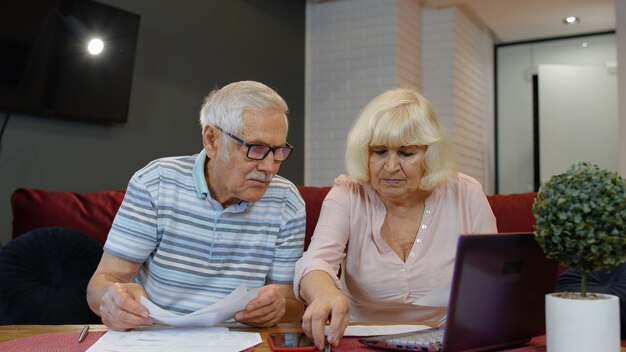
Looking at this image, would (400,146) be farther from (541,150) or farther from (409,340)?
(541,150)

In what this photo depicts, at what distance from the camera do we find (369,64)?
5.01 meters

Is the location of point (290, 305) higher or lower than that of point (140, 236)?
lower

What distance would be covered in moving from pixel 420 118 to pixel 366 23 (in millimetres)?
3540

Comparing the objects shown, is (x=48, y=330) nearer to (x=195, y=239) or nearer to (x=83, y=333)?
(x=83, y=333)

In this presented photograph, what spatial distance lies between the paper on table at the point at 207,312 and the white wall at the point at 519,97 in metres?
5.33

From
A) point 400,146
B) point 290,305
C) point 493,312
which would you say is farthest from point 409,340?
point 400,146

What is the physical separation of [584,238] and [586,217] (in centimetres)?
3

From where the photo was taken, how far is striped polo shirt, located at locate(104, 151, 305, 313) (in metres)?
1.58

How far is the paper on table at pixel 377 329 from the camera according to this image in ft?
4.11

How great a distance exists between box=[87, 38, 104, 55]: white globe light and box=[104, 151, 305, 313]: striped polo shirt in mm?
1857

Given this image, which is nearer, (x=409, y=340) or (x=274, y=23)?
(x=409, y=340)

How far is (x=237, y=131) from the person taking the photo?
1.54 metres

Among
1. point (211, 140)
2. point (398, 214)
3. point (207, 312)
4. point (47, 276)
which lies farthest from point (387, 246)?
point (47, 276)

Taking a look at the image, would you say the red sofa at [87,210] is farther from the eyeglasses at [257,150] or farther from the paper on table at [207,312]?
the paper on table at [207,312]
